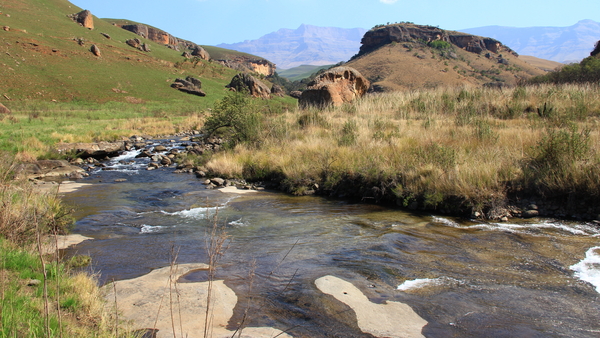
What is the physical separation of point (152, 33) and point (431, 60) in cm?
8839

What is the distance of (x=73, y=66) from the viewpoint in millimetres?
55375

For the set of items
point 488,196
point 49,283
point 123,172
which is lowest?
point 123,172

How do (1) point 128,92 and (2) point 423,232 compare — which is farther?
(1) point 128,92

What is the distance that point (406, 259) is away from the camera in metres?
5.72

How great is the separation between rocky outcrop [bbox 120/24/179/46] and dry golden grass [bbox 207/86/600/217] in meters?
113

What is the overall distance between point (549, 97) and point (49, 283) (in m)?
16.6

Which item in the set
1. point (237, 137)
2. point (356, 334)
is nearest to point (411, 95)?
point (237, 137)

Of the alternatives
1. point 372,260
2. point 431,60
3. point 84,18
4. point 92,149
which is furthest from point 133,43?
point 372,260

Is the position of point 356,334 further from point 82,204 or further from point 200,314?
point 82,204

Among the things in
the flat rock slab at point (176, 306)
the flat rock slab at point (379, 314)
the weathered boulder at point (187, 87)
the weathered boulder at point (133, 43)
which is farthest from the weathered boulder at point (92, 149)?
the weathered boulder at point (133, 43)

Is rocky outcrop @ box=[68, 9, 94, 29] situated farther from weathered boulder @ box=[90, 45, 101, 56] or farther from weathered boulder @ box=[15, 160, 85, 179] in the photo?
weathered boulder @ box=[15, 160, 85, 179]

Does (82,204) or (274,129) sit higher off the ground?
(274,129)

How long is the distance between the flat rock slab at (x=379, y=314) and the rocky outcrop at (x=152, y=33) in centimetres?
12324

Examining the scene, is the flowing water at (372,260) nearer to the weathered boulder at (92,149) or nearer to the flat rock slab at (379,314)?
the flat rock slab at (379,314)
